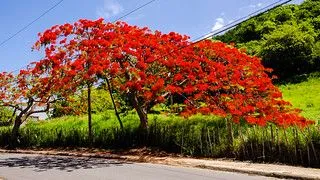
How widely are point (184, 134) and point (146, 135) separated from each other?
316 cm

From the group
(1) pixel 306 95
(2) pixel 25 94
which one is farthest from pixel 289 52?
(2) pixel 25 94

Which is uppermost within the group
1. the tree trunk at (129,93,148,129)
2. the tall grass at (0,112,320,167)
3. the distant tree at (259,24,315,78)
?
the distant tree at (259,24,315,78)

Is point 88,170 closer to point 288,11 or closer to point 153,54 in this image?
point 153,54

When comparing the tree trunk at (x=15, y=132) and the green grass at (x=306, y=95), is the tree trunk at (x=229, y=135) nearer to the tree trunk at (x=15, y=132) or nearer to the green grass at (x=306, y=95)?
the green grass at (x=306, y=95)

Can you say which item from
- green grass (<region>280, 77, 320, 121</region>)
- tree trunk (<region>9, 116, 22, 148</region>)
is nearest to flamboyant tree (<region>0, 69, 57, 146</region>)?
tree trunk (<region>9, 116, 22, 148</region>)

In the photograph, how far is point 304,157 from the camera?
51.7 feet

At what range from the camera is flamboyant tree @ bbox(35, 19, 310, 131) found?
2125 centimetres

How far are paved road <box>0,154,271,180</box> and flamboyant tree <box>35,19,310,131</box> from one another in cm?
424

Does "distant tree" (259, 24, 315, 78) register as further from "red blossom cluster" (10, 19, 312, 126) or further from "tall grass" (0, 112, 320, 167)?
"red blossom cluster" (10, 19, 312, 126)

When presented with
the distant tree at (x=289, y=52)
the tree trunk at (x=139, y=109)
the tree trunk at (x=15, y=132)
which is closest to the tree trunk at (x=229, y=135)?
the tree trunk at (x=139, y=109)

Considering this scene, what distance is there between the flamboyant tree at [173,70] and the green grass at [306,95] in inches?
235

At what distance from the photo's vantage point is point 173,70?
2275cm

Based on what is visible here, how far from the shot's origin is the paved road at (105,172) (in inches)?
584

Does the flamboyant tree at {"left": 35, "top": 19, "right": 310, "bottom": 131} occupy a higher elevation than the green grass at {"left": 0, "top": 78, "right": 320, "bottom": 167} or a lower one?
higher
